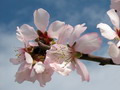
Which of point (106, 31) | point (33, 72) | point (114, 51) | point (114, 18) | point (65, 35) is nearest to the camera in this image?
point (114, 51)

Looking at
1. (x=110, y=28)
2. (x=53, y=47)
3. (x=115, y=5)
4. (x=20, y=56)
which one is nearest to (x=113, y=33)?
(x=110, y=28)

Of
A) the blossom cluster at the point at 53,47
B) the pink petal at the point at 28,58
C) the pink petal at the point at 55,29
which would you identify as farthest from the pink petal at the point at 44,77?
the pink petal at the point at 55,29

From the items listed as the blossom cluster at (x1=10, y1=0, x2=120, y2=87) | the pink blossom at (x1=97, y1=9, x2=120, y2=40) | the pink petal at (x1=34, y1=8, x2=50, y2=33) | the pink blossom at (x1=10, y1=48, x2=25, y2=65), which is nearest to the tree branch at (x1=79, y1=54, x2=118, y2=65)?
the blossom cluster at (x1=10, y1=0, x2=120, y2=87)

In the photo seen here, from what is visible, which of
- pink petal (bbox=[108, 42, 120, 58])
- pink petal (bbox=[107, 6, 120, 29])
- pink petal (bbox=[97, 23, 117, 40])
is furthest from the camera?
pink petal (bbox=[107, 6, 120, 29])

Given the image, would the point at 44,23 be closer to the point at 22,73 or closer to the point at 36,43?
the point at 36,43

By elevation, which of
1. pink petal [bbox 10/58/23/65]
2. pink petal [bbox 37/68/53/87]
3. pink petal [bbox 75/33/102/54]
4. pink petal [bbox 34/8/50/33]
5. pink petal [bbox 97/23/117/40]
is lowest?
pink petal [bbox 37/68/53/87]

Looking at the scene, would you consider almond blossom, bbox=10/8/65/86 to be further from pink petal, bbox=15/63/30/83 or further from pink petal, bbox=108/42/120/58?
pink petal, bbox=108/42/120/58
